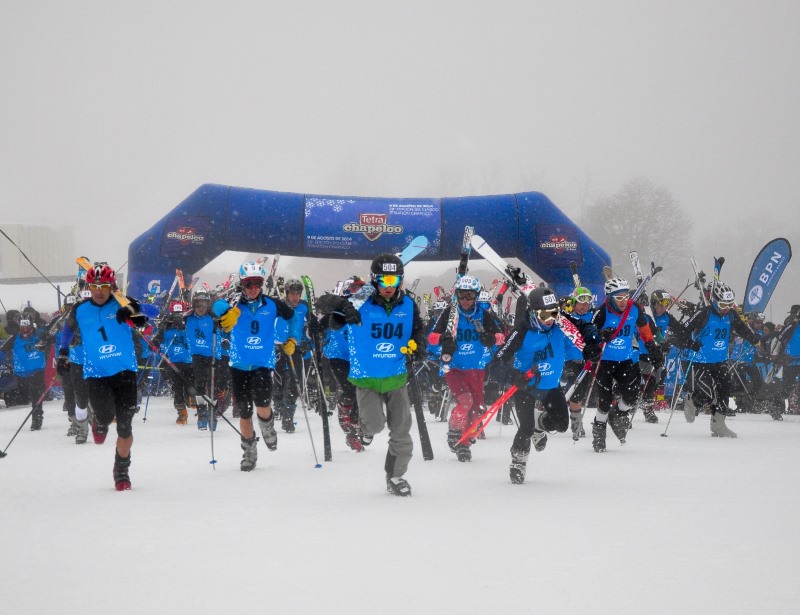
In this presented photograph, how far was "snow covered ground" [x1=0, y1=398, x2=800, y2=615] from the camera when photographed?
3.95 m

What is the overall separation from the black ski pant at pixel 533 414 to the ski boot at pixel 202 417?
6.55 meters

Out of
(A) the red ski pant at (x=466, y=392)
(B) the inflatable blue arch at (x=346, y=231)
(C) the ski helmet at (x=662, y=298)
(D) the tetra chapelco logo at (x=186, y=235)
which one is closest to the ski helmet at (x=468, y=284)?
(A) the red ski pant at (x=466, y=392)

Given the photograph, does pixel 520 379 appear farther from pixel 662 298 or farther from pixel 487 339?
pixel 662 298

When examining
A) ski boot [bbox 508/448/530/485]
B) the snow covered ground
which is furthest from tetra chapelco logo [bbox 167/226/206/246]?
ski boot [bbox 508/448/530/485]

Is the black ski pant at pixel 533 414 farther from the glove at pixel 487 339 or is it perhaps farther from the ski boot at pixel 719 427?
the ski boot at pixel 719 427

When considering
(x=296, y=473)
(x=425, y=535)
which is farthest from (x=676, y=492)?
(x=296, y=473)

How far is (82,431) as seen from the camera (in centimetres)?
1101

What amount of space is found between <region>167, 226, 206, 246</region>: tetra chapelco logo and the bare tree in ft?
119

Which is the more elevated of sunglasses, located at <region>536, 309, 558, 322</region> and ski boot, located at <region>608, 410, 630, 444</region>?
sunglasses, located at <region>536, 309, 558, 322</region>

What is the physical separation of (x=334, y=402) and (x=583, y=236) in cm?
807

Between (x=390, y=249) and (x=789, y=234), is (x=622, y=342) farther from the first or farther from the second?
(x=789, y=234)

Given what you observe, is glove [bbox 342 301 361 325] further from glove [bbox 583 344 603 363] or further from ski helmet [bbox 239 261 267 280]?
glove [bbox 583 344 603 363]

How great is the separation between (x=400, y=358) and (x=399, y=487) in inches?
46.1

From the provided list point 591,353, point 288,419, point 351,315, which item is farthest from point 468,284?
point 288,419
